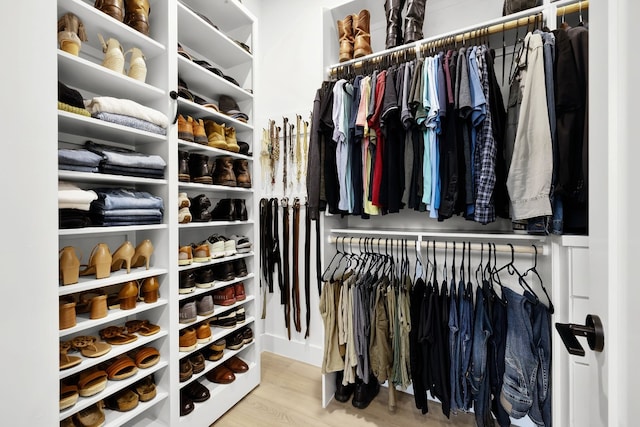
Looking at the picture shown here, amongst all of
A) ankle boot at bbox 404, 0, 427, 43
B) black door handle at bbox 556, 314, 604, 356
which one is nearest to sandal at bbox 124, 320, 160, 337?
black door handle at bbox 556, 314, 604, 356

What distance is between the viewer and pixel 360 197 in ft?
5.28

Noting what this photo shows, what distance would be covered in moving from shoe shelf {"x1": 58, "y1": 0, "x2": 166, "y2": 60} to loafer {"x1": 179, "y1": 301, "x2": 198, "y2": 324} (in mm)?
1294

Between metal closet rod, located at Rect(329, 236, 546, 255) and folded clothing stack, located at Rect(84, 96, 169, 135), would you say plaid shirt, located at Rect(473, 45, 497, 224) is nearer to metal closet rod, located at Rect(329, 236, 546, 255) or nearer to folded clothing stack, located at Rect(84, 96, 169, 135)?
metal closet rod, located at Rect(329, 236, 546, 255)

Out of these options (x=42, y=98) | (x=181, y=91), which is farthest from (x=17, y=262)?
(x=181, y=91)

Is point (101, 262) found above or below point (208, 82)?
below

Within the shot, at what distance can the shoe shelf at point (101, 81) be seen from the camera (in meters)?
1.07

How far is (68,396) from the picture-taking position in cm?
101

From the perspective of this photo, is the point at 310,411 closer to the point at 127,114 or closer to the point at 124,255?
the point at 124,255

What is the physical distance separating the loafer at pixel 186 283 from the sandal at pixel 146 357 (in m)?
0.29

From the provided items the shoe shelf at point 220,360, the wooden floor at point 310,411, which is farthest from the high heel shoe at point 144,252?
the wooden floor at point 310,411

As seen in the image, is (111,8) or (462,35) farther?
(462,35)

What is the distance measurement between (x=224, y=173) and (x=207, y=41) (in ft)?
2.80

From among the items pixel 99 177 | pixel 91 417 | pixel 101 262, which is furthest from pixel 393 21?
pixel 91 417

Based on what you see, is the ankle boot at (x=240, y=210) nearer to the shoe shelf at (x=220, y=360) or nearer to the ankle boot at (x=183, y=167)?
the ankle boot at (x=183, y=167)
